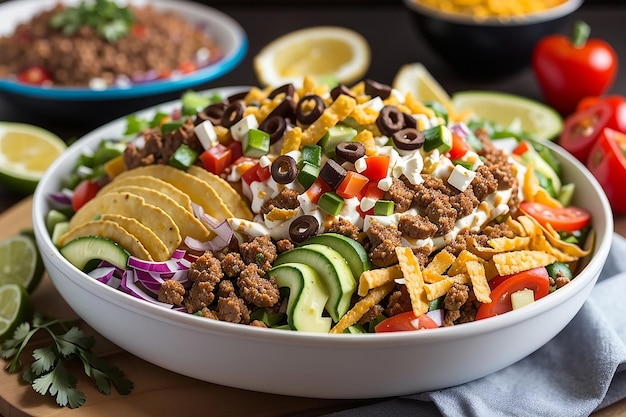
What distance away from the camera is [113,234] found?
11.7ft

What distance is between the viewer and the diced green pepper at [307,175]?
3490 mm

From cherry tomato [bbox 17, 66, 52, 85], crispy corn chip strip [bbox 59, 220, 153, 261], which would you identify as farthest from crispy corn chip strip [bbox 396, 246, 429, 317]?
cherry tomato [bbox 17, 66, 52, 85]

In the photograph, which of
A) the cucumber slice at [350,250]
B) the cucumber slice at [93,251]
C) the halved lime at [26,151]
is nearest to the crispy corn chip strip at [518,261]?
the cucumber slice at [350,250]

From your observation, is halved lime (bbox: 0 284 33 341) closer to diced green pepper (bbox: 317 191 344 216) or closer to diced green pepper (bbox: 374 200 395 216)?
diced green pepper (bbox: 317 191 344 216)

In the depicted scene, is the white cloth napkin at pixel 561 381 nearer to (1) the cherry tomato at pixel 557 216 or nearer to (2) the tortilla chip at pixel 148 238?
(1) the cherry tomato at pixel 557 216

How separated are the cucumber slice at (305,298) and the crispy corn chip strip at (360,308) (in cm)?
5

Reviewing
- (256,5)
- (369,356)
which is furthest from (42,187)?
(256,5)

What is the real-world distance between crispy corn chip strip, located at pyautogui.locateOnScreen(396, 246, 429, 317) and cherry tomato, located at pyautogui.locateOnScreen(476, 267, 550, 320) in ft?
0.92

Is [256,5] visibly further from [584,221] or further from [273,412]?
[273,412]

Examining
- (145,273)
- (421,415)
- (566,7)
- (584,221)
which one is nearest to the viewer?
(421,415)

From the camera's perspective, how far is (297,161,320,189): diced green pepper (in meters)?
3.49

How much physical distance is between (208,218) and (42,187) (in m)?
1.21

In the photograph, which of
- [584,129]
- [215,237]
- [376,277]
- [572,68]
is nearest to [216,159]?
[215,237]

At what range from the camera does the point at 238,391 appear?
332cm
